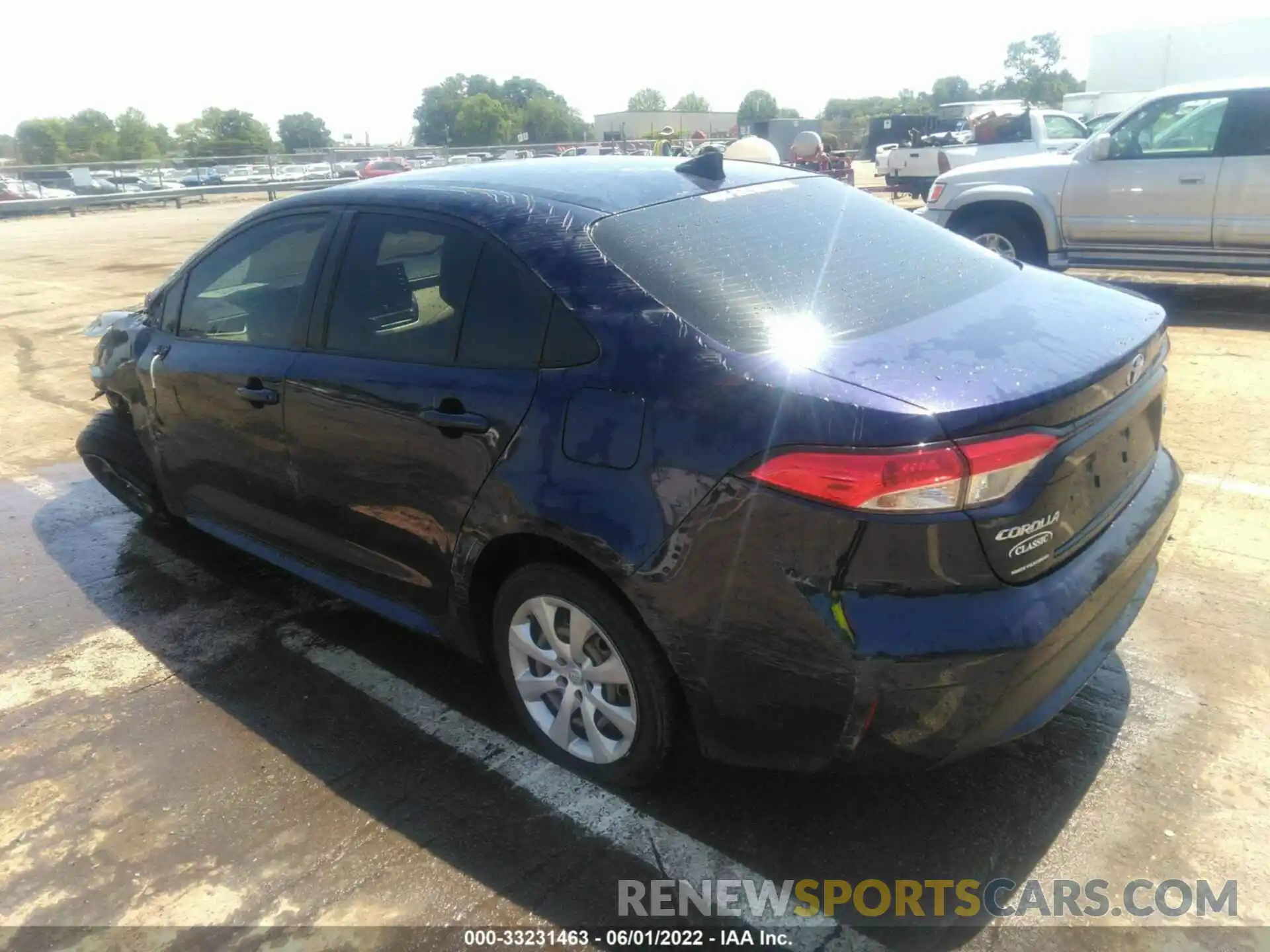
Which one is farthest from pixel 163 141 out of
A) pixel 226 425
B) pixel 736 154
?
pixel 226 425

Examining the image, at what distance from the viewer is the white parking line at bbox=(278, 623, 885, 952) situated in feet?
7.52

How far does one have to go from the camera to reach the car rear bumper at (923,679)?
2.09m

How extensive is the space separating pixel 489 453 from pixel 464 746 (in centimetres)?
99

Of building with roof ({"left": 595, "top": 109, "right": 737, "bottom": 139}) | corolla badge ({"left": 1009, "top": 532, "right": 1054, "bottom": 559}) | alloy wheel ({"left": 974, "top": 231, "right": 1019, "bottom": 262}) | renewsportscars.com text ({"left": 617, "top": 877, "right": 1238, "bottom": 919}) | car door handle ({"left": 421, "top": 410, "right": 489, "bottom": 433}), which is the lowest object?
renewsportscars.com text ({"left": 617, "top": 877, "right": 1238, "bottom": 919})

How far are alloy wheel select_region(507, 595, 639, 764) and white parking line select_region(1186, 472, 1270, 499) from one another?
3.49 m

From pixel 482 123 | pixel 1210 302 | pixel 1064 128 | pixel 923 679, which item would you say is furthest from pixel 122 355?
pixel 482 123

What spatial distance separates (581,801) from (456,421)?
3.80ft

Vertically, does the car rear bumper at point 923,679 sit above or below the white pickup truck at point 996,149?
below

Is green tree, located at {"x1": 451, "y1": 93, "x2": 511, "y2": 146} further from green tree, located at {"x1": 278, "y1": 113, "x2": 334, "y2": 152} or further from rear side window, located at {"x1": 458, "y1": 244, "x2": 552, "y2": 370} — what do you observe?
rear side window, located at {"x1": 458, "y1": 244, "x2": 552, "y2": 370}

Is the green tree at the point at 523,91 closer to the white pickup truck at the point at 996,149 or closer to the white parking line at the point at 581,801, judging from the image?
the white pickup truck at the point at 996,149

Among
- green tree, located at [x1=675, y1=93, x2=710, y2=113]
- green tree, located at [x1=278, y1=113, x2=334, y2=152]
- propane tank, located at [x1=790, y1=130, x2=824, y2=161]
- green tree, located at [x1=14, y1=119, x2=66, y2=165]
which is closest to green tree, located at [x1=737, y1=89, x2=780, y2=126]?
green tree, located at [x1=675, y1=93, x2=710, y2=113]

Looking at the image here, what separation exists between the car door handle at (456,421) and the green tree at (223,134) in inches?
2705

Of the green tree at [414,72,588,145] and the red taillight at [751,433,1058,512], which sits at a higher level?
the green tree at [414,72,588,145]

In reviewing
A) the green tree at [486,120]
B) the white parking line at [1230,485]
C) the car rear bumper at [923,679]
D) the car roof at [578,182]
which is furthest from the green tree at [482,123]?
the car rear bumper at [923,679]
